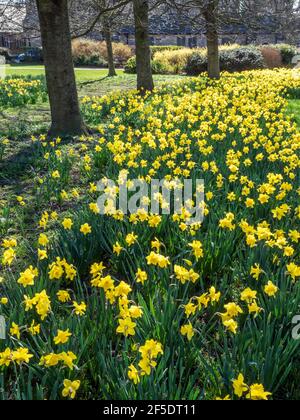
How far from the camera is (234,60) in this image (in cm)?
2230

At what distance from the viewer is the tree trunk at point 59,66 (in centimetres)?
700

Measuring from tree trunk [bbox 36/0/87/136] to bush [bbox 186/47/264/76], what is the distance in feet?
52.0

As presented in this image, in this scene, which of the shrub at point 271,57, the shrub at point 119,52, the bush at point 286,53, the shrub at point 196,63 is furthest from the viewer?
the shrub at point 119,52

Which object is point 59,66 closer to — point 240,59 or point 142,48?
point 142,48

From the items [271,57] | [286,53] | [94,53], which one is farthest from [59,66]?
[94,53]

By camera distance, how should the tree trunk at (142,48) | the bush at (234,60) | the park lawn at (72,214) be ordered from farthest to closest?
1. the bush at (234,60)
2. the tree trunk at (142,48)
3. the park lawn at (72,214)

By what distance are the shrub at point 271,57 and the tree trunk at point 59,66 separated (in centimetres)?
1995

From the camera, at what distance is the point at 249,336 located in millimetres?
2344

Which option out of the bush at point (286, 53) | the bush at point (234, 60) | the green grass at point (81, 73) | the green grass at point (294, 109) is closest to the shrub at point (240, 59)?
the bush at point (234, 60)

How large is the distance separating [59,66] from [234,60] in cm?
1679

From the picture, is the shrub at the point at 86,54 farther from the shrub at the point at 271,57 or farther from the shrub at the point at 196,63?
the shrub at the point at 271,57
